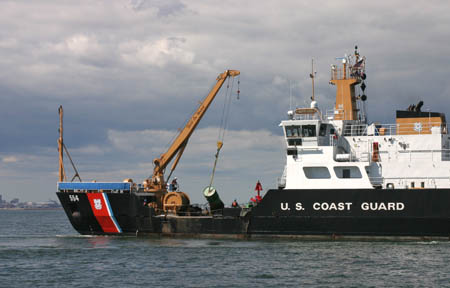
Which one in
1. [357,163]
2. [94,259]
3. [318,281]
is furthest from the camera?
[357,163]

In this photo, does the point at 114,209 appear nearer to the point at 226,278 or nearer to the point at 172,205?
the point at 172,205

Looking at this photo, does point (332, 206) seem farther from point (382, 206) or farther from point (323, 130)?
point (323, 130)

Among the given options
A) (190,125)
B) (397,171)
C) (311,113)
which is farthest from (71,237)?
(397,171)

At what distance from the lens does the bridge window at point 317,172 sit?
110 feet

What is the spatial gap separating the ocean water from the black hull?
68 cm

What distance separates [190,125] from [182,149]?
1.65 m

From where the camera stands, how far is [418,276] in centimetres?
2445

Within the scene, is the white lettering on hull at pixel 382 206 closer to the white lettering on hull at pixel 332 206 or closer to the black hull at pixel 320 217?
the black hull at pixel 320 217

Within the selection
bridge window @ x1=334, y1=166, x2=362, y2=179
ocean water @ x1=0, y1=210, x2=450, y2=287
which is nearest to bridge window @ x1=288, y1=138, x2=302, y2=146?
bridge window @ x1=334, y1=166, x2=362, y2=179

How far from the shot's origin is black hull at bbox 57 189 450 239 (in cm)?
3136

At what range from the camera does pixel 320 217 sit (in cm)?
3281

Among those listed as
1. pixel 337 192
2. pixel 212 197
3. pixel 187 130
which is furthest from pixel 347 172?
pixel 187 130

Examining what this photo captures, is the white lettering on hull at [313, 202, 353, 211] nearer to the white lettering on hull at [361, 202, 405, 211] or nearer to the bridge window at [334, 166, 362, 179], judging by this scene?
the white lettering on hull at [361, 202, 405, 211]

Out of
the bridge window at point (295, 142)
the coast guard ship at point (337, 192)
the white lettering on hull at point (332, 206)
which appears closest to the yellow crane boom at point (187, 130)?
the coast guard ship at point (337, 192)
